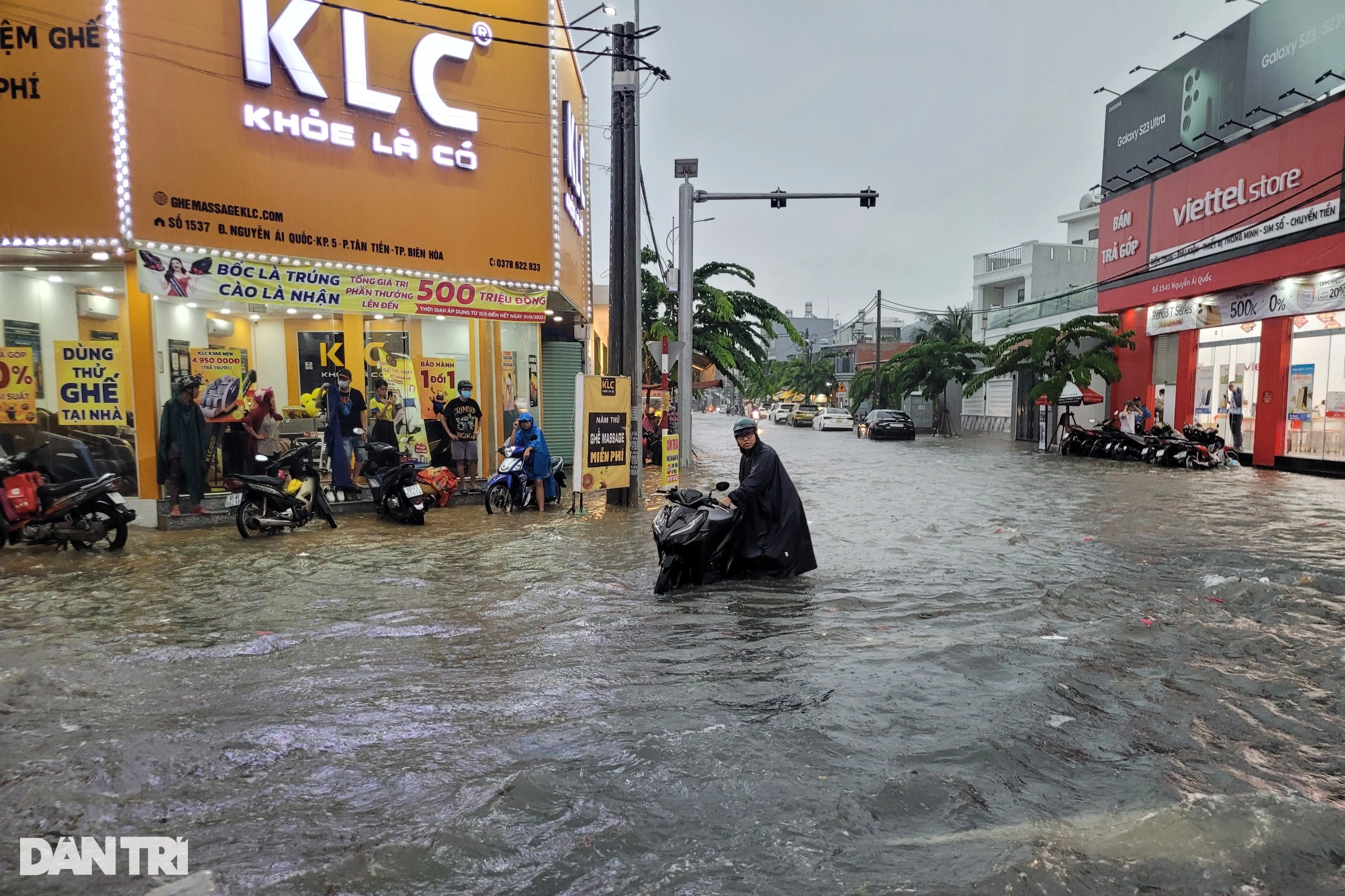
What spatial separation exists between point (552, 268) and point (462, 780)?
41.2 ft

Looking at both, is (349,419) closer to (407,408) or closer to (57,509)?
(407,408)

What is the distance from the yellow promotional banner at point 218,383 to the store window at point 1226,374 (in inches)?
899

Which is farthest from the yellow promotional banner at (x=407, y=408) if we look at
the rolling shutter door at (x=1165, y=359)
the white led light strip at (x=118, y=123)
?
the rolling shutter door at (x=1165, y=359)

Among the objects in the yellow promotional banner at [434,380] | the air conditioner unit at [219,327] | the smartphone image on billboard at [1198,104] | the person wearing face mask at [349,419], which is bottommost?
the person wearing face mask at [349,419]

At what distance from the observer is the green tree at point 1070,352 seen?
86.8 ft

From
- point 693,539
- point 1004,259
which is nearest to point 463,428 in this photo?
point 693,539

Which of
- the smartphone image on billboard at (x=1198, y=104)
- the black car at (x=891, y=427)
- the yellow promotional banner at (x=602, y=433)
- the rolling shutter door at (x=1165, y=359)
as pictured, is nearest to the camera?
the yellow promotional banner at (x=602, y=433)

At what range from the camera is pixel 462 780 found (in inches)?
139

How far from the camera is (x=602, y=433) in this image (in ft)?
39.5

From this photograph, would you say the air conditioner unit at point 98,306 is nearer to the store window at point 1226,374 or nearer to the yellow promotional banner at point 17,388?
the yellow promotional banner at point 17,388

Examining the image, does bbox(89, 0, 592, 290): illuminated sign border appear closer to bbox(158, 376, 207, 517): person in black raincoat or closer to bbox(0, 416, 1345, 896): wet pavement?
bbox(158, 376, 207, 517): person in black raincoat

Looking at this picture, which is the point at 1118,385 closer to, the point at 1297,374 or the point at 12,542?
the point at 1297,374

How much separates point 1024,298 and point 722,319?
29359 millimetres

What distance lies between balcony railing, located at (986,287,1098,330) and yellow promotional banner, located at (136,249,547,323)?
23940 mm
